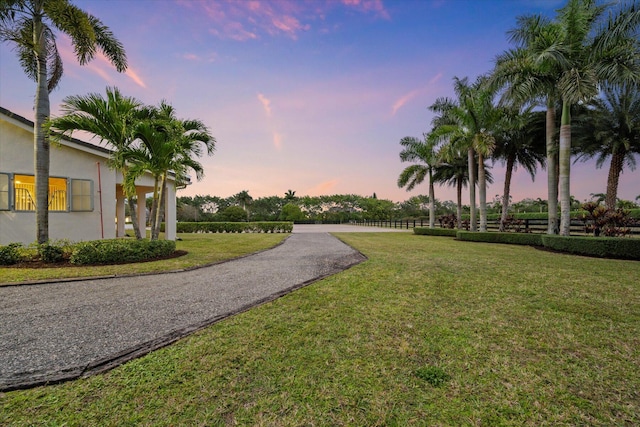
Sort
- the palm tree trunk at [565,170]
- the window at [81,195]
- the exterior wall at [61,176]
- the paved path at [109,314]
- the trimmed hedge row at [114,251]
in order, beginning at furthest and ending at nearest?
the palm tree trunk at [565,170] → the window at [81,195] → the exterior wall at [61,176] → the trimmed hedge row at [114,251] → the paved path at [109,314]

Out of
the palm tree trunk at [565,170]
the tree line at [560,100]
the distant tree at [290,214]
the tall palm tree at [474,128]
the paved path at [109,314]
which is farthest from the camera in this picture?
the distant tree at [290,214]

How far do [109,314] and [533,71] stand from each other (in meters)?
16.1

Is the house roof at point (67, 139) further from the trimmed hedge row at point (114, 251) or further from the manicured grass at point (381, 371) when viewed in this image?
the manicured grass at point (381, 371)

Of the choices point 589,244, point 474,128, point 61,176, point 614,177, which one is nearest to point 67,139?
point 61,176

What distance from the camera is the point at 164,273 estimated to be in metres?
5.64

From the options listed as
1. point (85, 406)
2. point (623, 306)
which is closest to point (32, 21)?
point (85, 406)

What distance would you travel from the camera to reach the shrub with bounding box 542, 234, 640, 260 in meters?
7.86

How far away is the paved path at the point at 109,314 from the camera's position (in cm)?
218

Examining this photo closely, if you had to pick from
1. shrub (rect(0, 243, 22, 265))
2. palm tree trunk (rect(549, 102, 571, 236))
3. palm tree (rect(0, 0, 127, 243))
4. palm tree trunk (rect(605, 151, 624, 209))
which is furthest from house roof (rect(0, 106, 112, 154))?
palm tree trunk (rect(605, 151, 624, 209))

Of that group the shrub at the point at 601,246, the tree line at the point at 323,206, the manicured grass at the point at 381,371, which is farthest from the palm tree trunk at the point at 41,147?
the tree line at the point at 323,206

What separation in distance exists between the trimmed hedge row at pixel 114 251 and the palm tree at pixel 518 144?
17892 millimetres

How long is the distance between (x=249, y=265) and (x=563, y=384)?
6.12 metres

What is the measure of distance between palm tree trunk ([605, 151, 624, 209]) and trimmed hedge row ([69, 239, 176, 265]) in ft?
61.6

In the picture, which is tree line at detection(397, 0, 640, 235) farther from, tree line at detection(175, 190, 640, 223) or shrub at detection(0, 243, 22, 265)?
tree line at detection(175, 190, 640, 223)
